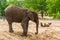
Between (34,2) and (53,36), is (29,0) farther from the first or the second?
(53,36)

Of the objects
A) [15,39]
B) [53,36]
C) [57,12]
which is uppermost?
[15,39]

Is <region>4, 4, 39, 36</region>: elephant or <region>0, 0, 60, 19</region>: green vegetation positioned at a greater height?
<region>4, 4, 39, 36</region>: elephant

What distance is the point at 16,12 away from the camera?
1334 centimetres

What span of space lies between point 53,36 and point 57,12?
26912 mm

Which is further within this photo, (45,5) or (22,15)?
(45,5)

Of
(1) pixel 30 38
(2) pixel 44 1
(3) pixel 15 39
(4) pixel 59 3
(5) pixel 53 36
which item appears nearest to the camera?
(3) pixel 15 39

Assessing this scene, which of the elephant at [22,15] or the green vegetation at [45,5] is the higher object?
the elephant at [22,15]

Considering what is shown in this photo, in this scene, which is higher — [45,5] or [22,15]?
[22,15]

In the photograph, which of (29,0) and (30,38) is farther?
(29,0)

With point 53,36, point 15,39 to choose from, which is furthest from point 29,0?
point 15,39

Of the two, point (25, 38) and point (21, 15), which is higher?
point (21, 15)

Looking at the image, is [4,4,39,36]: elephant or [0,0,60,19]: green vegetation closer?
[4,4,39,36]: elephant

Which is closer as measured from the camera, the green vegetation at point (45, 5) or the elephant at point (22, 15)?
the elephant at point (22, 15)

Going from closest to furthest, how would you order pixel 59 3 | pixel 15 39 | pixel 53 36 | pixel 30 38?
pixel 15 39, pixel 30 38, pixel 53 36, pixel 59 3
